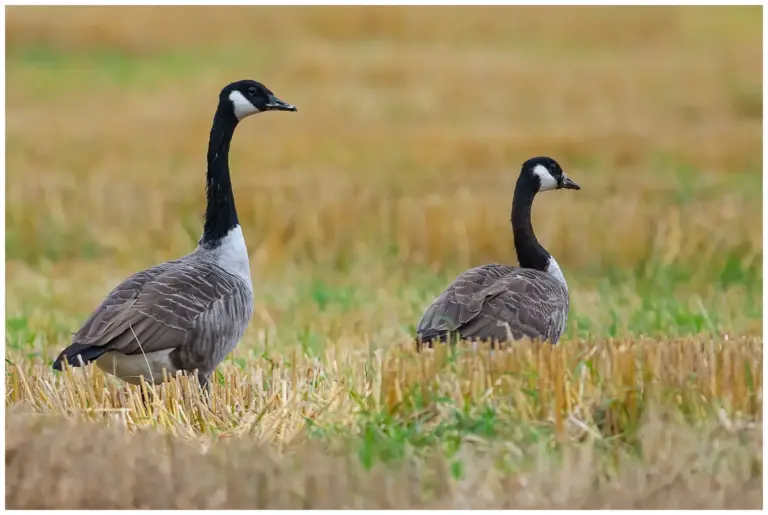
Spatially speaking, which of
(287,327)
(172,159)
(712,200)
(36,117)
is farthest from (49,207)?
(712,200)

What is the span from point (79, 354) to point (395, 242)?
847 centimetres

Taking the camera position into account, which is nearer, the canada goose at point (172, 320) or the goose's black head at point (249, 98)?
the canada goose at point (172, 320)

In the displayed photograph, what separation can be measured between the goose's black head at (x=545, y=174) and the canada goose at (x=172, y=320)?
2.94 m

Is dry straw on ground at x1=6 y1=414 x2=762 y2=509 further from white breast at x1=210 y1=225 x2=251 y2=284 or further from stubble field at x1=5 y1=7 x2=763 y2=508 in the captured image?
white breast at x1=210 y1=225 x2=251 y2=284

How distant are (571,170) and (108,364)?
12208 millimetres

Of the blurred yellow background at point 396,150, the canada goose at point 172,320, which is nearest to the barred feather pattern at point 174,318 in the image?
the canada goose at point 172,320

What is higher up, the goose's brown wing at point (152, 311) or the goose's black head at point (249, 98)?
the goose's black head at point (249, 98)

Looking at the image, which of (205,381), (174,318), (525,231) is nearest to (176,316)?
(174,318)

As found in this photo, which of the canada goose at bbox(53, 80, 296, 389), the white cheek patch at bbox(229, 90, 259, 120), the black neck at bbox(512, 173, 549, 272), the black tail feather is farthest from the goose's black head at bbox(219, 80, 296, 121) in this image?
the black tail feather

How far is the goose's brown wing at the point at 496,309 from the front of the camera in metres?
8.68

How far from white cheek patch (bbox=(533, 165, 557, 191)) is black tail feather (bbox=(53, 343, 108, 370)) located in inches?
179

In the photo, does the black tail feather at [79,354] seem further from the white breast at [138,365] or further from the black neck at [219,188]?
the black neck at [219,188]

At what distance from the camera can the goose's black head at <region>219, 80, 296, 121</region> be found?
31.9ft

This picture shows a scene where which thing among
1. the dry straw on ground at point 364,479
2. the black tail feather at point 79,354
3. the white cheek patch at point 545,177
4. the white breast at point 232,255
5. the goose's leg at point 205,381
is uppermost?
the white cheek patch at point 545,177
